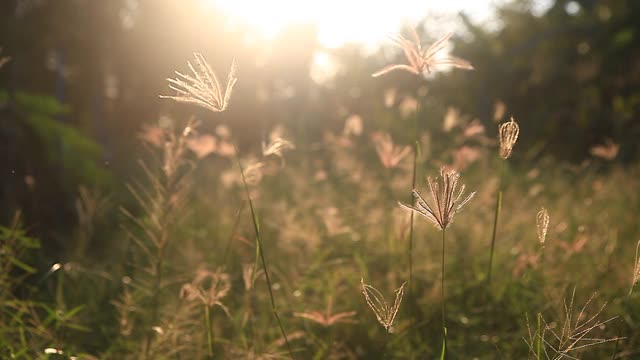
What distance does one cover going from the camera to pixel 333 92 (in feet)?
46.6

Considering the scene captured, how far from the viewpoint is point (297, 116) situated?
10281 millimetres

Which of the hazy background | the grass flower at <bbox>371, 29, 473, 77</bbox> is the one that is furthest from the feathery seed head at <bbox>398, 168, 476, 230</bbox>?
the hazy background

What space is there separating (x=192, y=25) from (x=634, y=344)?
330 inches

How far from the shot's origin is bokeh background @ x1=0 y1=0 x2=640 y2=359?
3730 millimetres

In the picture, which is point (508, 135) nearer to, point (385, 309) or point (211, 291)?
point (385, 309)

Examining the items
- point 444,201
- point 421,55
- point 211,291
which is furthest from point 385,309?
point 421,55

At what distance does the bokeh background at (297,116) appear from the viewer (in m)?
3.73

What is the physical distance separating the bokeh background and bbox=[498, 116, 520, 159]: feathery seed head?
1.19 metres

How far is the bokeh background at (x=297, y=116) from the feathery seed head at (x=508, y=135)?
47.0 inches

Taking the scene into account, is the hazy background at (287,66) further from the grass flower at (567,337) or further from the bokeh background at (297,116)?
the grass flower at (567,337)

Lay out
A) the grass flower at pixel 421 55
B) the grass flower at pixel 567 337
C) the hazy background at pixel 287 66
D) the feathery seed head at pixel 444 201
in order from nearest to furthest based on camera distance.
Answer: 1. the feathery seed head at pixel 444 201
2. the grass flower at pixel 567 337
3. the grass flower at pixel 421 55
4. the hazy background at pixel 287 66

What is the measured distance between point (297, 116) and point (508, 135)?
9.07 m

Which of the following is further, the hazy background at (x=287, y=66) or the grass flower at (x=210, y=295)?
the hazy background at (x=287, y=66)

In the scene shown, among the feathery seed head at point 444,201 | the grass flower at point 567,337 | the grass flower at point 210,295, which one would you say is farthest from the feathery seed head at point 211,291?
the grass flower at point 567,337
